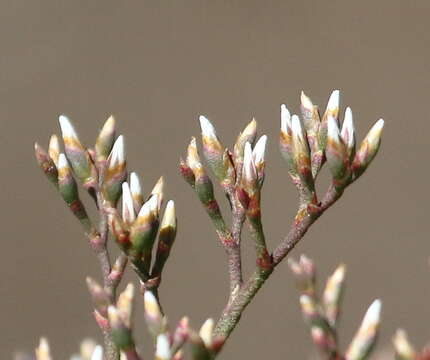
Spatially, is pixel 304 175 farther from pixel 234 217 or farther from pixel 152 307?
pixel 152 307

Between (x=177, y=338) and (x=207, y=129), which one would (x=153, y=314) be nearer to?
(x=177, y=338)

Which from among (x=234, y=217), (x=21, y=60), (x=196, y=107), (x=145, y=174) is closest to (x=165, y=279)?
(x=145, y=174)

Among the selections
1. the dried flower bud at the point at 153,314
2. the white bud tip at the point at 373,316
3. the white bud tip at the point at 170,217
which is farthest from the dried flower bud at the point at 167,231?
the white bud tip at the point at 373,316

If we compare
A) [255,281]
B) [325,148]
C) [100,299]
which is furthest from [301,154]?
[100,299]

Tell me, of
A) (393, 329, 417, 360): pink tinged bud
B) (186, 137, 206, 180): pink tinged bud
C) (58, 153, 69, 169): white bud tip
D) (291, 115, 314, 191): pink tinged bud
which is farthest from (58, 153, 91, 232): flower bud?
(393, 329, 417, 360): pink tinged bud

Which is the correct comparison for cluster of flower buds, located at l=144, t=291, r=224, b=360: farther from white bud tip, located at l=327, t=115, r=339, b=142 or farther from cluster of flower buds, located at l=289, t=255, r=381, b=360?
white bud tip, located at l=327, t=115, r=339, b=142
